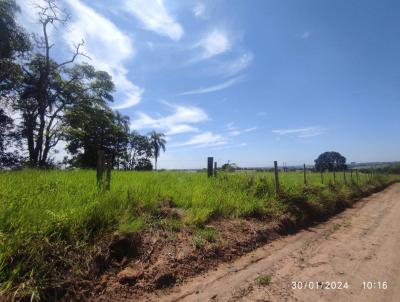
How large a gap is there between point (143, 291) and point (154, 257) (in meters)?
0.75

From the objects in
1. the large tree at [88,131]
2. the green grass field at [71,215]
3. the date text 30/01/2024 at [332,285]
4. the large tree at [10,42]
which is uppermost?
the large tree at [10,42]

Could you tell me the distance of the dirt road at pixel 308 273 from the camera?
3.70 metres

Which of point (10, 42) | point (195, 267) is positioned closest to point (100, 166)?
point (195, 267)

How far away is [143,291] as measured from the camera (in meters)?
3.70

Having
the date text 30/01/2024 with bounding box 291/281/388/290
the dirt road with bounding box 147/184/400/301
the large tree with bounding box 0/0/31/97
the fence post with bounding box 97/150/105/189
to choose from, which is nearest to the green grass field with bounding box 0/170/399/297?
→ the fence post with bounding box 97/150/105/189

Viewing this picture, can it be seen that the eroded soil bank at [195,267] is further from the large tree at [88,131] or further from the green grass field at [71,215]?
the large tree at [88,131]

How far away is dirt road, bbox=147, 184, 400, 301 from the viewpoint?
3.70 m

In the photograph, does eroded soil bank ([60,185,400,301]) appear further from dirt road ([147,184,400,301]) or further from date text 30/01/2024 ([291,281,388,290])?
date text 30/01/2024 ([291,281,388,290])

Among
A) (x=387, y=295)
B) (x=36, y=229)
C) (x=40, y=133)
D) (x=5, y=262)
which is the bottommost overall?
(x=387, y=295)

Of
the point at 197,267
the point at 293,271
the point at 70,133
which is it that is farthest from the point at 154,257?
the point at 70,133

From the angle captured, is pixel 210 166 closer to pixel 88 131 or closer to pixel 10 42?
pixel 10 42

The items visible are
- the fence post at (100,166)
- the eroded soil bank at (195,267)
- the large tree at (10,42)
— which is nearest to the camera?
the eroded soil bank at (195,267)

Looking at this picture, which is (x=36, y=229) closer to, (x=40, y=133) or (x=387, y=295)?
(x=387, y=295)

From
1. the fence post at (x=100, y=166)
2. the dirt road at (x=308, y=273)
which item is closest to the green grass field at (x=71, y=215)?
the fence post at (x=100, y=166)
